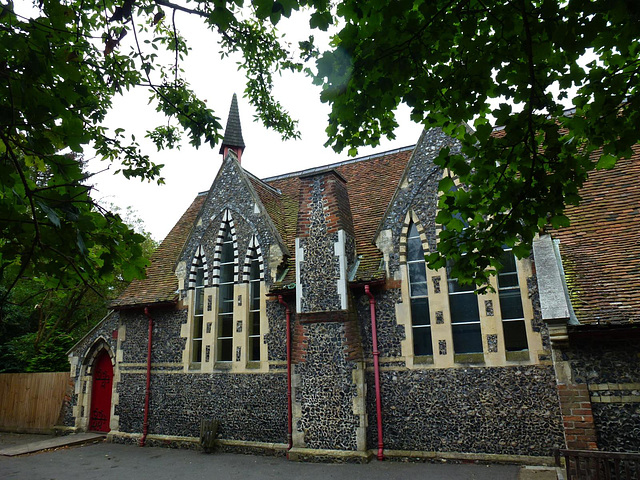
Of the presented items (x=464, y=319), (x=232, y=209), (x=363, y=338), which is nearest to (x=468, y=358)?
(x=464, y=319)

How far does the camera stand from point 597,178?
36.2 feet

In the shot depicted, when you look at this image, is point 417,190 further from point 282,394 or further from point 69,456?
point 69,456

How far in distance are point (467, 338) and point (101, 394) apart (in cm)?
1178

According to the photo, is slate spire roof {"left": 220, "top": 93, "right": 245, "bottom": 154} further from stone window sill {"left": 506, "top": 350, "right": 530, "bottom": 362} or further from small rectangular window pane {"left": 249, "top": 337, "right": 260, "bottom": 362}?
stone window sill {"left": 506, "top": 350, "right": 530, "bottom": 362}

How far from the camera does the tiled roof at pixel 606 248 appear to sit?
773 cm

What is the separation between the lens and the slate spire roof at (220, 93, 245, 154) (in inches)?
736

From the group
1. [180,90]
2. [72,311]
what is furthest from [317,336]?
[72,311]

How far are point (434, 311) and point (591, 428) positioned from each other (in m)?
3.66

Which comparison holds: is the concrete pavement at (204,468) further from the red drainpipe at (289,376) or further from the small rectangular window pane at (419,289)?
the small rectangular window pane at (419,289)

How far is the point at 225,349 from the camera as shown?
1269cm

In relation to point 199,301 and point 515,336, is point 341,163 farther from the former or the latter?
point 515,336

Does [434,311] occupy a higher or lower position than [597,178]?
lower

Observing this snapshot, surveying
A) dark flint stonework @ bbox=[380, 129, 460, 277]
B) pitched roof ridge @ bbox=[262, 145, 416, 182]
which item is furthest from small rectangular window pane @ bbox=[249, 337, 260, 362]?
pitched roof ridge @ bbox=[262, 145, 416, 182]

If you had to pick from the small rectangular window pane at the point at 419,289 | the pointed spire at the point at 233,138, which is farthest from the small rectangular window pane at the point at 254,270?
the pointed spire at the point at 233,138
